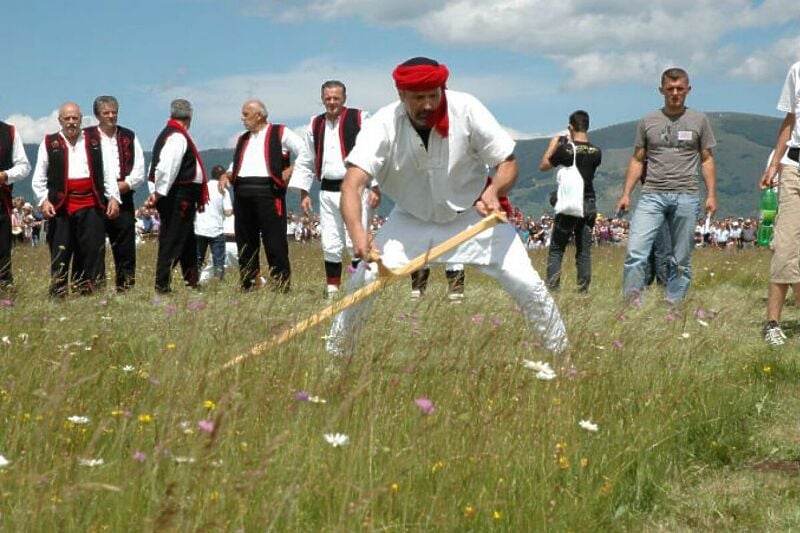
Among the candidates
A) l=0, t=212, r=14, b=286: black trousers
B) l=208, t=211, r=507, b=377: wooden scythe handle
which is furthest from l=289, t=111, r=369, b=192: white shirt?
l=208, t=211, r=507, b=377: wooden scythe handle

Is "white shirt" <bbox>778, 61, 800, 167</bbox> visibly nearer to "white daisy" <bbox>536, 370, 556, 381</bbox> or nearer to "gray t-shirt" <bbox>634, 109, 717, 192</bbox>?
"gray t-shirt" <bbox>634, 109, 717, 192</bbox>

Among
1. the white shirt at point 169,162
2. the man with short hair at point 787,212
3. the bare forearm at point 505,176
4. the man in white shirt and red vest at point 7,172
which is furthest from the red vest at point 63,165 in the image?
the man with short hair at point 787,212

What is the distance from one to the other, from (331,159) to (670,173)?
324 centimetres


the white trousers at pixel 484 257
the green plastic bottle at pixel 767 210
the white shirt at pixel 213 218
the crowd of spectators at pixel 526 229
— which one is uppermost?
the white trousers at pixel 484 257

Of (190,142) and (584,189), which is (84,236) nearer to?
(190,142)

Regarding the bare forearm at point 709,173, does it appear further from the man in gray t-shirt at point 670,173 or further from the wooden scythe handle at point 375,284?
the wooden scythe handle at point 375,284

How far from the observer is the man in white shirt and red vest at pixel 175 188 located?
1152 centimetres

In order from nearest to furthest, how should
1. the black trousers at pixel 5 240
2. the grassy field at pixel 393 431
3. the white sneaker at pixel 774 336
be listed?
the grassy field at pixel 393 431 < the white sneaker at pixel 774 336 < the black trousers at pixel 5 240

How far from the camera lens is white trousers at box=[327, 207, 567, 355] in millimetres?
5875

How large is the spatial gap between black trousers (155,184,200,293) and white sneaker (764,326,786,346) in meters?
6.09

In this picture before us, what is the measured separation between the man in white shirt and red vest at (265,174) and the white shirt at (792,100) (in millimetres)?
5092

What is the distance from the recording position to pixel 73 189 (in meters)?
10.9

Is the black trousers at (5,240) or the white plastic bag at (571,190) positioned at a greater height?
the white plastic bag at (571,190)

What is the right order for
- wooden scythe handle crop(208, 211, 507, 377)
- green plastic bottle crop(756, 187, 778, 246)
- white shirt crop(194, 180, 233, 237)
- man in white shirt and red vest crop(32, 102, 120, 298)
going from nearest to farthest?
wooden scythe handle crop(208, 211, 507, 377) → man in white shirt and red vest crop(32, 102, 120, 298) → white shirt crop(194, 180, 233, 237) → green plastic bottle crop(756, 187, 778, 246)
